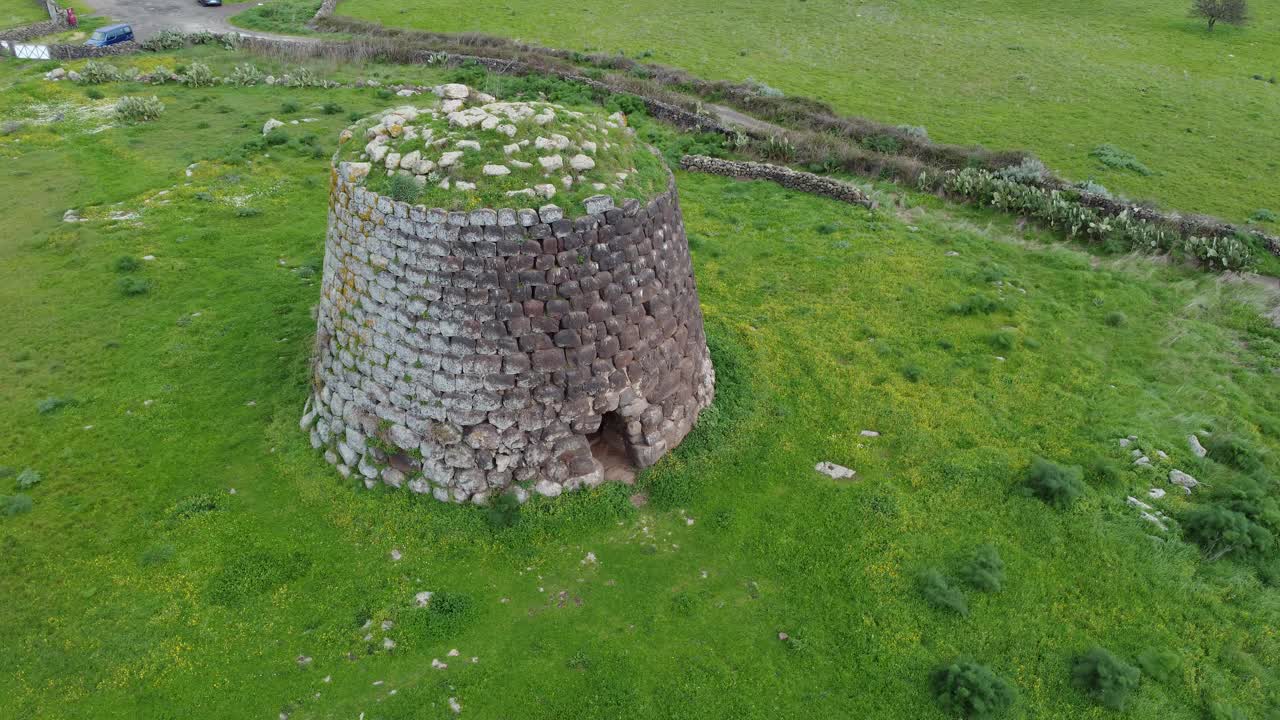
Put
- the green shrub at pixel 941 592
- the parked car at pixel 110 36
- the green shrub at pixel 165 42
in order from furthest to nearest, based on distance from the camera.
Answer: the green shrub at pixel 165 42
the parked car at pixel 110 36
the green shrub at pixel 941 592

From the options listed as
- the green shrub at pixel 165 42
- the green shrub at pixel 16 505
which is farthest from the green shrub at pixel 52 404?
the green shrub at pixel 165 42

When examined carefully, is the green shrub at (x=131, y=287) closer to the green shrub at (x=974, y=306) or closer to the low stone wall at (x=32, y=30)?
the green shrub at (x=974, y=306)

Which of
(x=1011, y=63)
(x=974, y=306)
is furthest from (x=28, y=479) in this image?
(x=1011, y=63)

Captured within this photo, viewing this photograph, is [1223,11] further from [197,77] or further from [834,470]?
[197,77]

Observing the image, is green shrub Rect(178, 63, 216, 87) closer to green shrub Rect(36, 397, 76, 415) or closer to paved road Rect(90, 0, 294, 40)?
paved road Rect(90, 0, 294, 40)

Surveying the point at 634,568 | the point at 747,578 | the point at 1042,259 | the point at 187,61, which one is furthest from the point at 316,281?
the point at 187,61

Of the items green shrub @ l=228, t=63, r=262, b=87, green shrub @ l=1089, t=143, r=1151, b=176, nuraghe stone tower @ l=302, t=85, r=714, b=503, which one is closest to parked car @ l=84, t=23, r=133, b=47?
green shrub @ l=228, t=63, r=262, b=87
